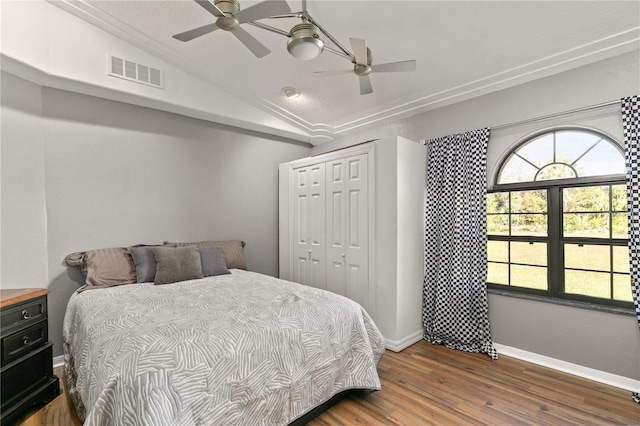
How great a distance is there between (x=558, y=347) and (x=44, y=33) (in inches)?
202

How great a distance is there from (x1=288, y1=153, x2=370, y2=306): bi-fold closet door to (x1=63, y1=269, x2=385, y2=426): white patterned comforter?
3.36ft

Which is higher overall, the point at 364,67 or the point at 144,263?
the point at 364,67

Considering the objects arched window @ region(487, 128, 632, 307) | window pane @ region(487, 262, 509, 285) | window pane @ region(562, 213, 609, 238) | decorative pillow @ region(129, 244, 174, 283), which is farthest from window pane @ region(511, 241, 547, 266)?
decorative pillow @ region(129, 244, 174, 283)

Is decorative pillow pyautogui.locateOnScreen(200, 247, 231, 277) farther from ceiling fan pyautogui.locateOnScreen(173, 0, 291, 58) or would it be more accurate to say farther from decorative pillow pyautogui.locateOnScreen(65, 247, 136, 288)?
ceiling fan pyautogui.locateOnScreen(173, 0, 291, 58)

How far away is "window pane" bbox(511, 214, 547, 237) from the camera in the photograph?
Result: 114 inches

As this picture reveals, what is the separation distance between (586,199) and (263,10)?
2.96 meters

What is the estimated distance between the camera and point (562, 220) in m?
2.77

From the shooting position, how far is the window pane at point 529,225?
2.89 m

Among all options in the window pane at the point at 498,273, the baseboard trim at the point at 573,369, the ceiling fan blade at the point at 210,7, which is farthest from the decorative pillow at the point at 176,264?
the baseboard trim at the point at 573,369

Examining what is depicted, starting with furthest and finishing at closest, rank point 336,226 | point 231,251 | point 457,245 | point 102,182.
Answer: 1. point 231,251
2. point 336,226
3. point 457,245
4. point 102,182

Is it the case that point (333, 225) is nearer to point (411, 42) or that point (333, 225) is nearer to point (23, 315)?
point (411, 42)

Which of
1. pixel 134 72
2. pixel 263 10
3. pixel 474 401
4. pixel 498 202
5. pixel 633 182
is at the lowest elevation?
pixel 474 401

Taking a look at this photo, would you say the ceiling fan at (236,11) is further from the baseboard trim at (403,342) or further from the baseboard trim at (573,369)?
the baseboard trim at (573,369)

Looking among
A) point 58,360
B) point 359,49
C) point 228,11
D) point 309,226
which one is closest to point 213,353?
point 228,11
